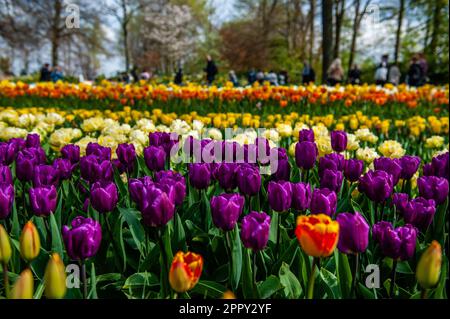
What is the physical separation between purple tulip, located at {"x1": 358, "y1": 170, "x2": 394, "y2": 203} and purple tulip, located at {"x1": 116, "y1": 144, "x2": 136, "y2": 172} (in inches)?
37.6

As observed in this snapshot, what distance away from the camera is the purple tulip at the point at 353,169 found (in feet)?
5.98

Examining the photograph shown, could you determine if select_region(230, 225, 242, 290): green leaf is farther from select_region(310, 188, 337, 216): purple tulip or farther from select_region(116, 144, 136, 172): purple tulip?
select_region(116, 144, 136, 172): purple tulip

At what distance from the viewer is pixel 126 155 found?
Result: 2.03 m

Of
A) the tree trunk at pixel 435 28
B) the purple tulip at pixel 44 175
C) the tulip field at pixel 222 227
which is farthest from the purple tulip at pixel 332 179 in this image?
the tree trunk at pixel 435 28

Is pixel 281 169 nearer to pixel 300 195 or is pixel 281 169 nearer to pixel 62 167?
pixel 300 195

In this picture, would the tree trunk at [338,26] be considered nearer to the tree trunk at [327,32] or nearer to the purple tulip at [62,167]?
the tree trunk at [327,32]

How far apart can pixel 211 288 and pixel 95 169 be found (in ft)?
2.28

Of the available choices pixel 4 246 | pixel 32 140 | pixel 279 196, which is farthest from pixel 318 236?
pixel 32 140

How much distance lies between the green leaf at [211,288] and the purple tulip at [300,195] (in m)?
0.37

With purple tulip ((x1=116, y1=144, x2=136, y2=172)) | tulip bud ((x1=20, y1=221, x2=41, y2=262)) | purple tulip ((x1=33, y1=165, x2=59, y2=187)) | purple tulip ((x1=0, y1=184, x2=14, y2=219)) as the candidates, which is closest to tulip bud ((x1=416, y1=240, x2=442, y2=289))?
tulip bud ((x1=20, y1=221, x2=41, y2=262))

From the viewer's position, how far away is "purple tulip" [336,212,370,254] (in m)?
1.08

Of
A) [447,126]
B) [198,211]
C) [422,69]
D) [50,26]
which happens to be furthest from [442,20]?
[198,211]
